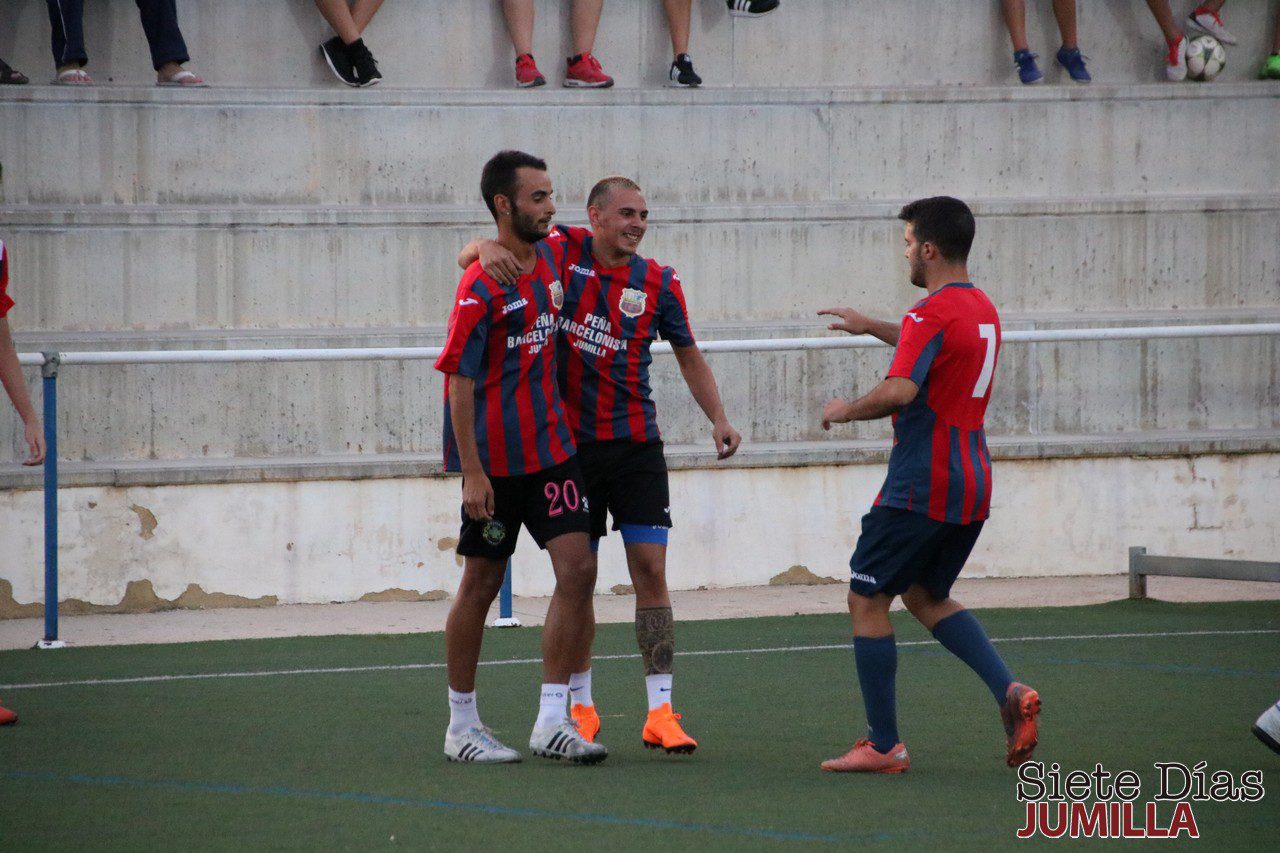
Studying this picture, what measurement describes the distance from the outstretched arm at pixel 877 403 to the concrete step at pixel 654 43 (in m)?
8.39

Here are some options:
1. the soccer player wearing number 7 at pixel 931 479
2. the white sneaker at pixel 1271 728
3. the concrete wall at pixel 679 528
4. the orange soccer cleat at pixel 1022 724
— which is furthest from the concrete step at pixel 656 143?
the white sneaker at pixel 1271 728

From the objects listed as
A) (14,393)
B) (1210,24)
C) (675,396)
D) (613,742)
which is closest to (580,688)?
(613,742)

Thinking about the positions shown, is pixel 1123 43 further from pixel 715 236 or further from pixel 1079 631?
pixel 1079 631

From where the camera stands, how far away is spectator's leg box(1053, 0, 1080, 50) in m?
13.1

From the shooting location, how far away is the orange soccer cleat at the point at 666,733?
5355 mm

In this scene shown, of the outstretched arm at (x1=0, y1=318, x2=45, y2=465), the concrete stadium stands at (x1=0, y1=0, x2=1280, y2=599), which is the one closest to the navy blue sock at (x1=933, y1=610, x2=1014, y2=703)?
the outstretched arm at (x1=0, y1=318, x2=45, y2=465)

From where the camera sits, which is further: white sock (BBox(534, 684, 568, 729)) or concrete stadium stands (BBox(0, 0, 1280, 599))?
concrete stadium stands (BBox(0, 0, 1280, 599))

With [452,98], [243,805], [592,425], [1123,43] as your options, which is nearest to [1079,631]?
[592,425]

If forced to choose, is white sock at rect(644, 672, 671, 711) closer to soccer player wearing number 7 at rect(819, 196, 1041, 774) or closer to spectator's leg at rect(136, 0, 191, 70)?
soccer player wearing number 7 at rect(819, 196, 1041, 774)

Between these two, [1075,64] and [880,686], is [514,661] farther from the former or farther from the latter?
[1075,64]

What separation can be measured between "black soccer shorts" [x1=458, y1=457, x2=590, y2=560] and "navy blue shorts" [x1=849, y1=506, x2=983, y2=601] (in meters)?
0.90

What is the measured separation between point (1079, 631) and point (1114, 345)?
11.7 feet

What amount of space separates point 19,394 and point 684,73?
740 cm

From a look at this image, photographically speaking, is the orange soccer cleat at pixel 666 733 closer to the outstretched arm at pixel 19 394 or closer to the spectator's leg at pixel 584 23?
the outstretched arm at pixel 19 394
